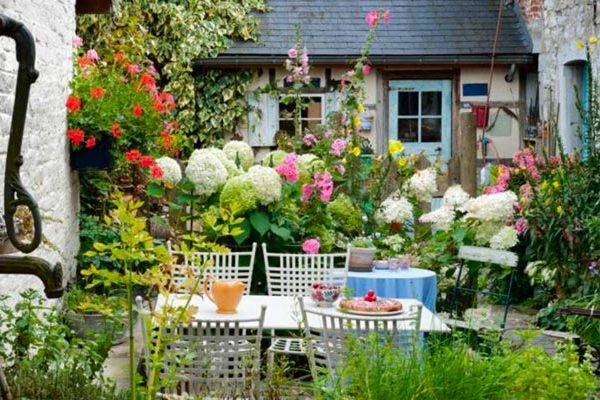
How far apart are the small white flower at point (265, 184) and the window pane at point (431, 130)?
762 centimetres

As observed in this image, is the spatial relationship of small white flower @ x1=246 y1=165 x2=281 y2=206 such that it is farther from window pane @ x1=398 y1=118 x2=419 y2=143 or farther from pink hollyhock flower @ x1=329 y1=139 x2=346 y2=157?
window pane @ x1=398 y1=118 x2=419 y2=143

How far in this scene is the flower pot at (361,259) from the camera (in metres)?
7.22

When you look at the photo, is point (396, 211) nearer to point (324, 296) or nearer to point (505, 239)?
point (505, 239)

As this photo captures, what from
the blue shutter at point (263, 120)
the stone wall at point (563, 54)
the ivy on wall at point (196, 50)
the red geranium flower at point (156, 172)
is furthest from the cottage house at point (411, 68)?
the red geranium flower at point (156, 172)

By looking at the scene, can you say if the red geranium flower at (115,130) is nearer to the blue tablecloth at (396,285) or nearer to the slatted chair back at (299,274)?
the slatted chair back at (299,274)

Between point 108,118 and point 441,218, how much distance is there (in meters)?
2.65

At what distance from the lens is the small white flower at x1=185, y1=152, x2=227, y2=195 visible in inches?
311

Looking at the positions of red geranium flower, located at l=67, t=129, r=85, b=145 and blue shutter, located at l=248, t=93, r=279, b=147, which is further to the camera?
blue shutter, located at l=248, t=93, r=279, b=147

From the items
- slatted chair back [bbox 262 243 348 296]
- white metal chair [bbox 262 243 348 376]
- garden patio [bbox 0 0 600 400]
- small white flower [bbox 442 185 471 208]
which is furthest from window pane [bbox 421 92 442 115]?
slatted chair back [bbox 262 243 348 296]

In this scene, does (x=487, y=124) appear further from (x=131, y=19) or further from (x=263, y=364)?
(x=263, y=364)

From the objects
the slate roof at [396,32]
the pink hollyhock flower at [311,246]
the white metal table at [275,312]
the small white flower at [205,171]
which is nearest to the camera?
the white metal table at [275,312]

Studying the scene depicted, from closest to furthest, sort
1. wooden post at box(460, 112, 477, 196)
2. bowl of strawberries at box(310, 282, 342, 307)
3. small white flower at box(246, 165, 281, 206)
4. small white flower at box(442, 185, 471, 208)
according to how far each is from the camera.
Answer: bowl of strawberries at box(310, 282, 342, 307)
small white flower at box(246, 165, 281, 206)
small white flower at box(442, 185, 471, 208)
wooden post at box(460, 112, 477, 196)

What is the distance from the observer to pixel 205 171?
7922 millimetres

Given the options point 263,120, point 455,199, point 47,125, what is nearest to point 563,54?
point 263,120
